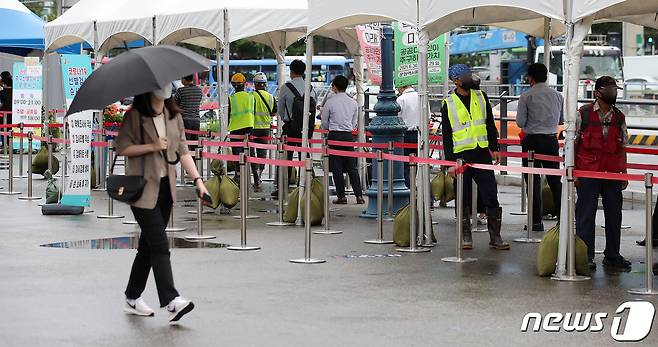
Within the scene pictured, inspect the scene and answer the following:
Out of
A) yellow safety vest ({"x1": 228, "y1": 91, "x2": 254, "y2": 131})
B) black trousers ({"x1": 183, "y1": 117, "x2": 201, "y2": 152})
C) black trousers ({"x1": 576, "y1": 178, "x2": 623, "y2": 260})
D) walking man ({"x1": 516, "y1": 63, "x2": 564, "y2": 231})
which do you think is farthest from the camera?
black trousers ({"x1": 183, "y1": 117, "x2": 201, "y2": 152})

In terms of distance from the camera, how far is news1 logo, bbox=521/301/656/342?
30.0 ft

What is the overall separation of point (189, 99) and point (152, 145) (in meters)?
12.3

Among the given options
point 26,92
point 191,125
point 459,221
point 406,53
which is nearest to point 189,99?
point 191,125

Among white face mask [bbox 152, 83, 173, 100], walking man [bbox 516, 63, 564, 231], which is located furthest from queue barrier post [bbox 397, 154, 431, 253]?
white face mask [bbox 152, 83, 173, 100]

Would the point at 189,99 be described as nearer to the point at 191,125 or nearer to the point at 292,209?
the point at 191,125

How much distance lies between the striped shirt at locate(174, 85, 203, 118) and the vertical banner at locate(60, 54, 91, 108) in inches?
115

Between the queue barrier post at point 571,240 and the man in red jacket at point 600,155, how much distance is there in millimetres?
441

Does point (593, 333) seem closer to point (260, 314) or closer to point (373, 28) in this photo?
point (260, 314)

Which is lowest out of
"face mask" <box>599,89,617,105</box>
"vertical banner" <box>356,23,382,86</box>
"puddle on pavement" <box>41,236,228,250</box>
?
"puddle on pavement" <box>41,236,228,250</box>

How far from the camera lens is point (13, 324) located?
367 inches

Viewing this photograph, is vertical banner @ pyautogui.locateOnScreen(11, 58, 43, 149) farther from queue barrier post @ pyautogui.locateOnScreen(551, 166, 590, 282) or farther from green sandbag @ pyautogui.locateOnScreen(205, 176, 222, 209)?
queue barrier post @ pyautogui.locateOnScreen(551, 166, 590, 282)

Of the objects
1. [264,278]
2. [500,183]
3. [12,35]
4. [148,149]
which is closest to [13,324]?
[148,149]

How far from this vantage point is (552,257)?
11.9 m

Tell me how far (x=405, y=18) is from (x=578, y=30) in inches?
104
